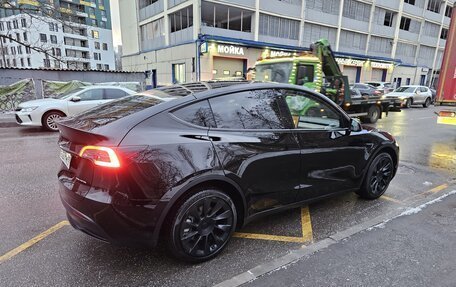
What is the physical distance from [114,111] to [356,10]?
34218 mm

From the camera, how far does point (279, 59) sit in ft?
33.5

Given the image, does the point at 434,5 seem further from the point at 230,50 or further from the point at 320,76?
the point at 320,76

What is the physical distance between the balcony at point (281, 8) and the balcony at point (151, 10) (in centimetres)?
910

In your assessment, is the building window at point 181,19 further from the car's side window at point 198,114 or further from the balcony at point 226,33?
the car's side window at point 198,114

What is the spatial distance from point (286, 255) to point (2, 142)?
833cm

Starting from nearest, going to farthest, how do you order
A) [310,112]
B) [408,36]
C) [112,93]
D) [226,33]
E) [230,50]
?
1. [310,112]
2. [112,93]
3. [230,50]
4. [226,33]
5. [408,36]

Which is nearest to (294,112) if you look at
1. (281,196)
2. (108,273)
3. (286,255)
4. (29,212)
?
(281,196)

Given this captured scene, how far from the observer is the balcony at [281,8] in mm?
24478

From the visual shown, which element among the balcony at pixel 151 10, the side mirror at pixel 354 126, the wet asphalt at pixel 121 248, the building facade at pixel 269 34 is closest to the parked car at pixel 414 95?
the building facade at pixel 269 34

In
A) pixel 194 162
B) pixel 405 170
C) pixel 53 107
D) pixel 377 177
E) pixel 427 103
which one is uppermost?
pixel 194 162

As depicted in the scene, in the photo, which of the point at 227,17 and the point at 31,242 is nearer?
the point at 31,242

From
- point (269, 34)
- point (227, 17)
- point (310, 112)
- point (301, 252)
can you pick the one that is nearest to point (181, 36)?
point (227, 17)

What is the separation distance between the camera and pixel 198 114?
109 inches

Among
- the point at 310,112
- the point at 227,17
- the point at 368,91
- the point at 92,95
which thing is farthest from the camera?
the point at 227,17
